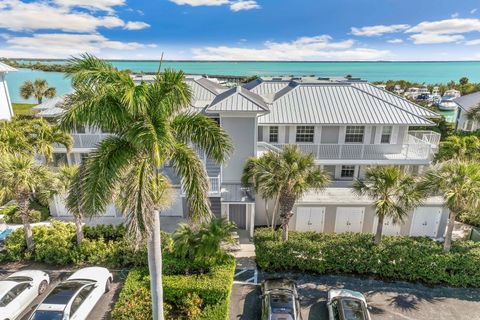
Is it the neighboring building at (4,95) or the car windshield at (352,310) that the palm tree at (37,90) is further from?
the car windshield at (352,310)

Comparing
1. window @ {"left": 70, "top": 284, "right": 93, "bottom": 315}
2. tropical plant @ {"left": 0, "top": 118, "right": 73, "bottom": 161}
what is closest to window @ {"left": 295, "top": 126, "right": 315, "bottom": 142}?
tropical plant @ {"left": 0, "top": 118, "right": 73, "bottom": 161}

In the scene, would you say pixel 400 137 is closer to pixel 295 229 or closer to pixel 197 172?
pixel 295 229

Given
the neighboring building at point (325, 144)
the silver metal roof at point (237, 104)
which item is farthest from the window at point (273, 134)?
the silver metal roof at point (237, 104)

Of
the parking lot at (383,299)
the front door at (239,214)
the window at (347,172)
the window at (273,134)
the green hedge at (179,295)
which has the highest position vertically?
the window at (273,134)

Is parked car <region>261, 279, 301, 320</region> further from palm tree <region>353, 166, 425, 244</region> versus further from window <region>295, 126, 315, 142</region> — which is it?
window <region>295, 126, 315, 142</region>

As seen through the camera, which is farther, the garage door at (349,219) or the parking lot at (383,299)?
the garage door at (349,219)

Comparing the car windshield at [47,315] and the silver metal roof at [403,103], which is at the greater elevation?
the silver metal roof at [403,103]

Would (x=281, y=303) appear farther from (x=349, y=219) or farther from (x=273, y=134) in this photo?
(x=273, y=134)
